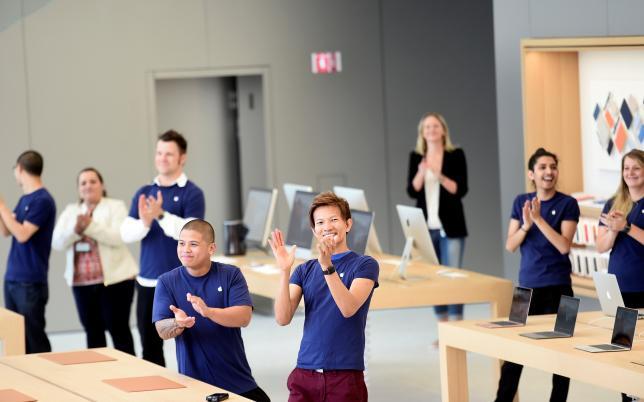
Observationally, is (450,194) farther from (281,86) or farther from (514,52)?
(281,86)

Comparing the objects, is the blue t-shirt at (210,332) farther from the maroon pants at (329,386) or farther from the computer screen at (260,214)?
the computer screen at (260,214)

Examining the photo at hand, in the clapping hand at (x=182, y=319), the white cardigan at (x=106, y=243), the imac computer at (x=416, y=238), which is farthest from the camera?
the white cardigan at (x=106, y=243)

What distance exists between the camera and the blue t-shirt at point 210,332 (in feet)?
16.9

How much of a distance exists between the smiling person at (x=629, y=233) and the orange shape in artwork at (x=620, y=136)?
6.43ft

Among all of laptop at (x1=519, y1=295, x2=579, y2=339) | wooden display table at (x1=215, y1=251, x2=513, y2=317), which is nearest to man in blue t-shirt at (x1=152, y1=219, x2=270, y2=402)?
laptop at (x1=519, y1=295, x2=579, y2=339)

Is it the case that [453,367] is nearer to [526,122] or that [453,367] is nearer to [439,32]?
[526,122]

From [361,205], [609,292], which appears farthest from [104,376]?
[361,205]

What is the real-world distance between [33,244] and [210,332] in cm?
297

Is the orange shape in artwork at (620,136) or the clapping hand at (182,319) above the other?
the orange shape in artwork at (620,136)

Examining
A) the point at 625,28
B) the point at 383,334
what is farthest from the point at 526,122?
the point at 383,334

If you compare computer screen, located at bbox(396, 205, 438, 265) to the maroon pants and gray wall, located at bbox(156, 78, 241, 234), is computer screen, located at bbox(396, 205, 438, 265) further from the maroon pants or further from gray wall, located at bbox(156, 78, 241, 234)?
gray wall, located at bbox(156, 78, 241, 234)

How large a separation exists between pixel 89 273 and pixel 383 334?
2898 millimetres

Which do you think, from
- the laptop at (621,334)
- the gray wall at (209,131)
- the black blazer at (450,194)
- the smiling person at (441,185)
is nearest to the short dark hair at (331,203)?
the laptop at (621,334)

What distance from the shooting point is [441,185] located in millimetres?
9125
